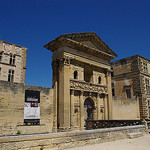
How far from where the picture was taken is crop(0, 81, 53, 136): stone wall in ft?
49.2

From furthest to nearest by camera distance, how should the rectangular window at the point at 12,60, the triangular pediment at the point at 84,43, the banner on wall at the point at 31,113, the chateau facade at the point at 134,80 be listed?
the rectangular window at the point at 12,60 < the chateau facade at the point at 134,80 < the triangular pediment at the point at 84,43 < the banner on wall at the point at 31,113

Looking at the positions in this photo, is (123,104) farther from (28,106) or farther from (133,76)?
(28,106)

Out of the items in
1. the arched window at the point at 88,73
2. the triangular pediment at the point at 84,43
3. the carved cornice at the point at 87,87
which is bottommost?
the carved cornice at the point at 87,87

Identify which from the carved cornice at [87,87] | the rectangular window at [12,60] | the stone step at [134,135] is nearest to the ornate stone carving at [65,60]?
the carved cornice at [87,87]

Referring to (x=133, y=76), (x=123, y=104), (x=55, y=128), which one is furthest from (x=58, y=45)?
(x=133, y=76)

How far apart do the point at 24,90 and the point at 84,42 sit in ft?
30.3

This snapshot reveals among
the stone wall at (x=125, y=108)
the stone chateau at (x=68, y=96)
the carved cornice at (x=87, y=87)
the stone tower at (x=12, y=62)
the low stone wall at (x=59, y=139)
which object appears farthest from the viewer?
the stone tower at (x=12, y=62)

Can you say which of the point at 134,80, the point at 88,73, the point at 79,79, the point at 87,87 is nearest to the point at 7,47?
the point at 88,73

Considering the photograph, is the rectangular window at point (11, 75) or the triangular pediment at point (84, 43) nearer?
the triangular pediment at point (84, 43)

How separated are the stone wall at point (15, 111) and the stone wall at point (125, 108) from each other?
11.7 meters

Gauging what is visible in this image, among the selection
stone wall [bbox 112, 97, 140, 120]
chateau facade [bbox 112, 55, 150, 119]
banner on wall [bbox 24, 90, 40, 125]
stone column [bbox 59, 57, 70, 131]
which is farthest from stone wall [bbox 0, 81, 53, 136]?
chateau facade [bbox 112, 55, 150, 119]

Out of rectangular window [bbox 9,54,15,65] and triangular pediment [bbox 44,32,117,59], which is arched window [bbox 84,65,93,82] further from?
rectangular window [bbox 9,54,15,65]

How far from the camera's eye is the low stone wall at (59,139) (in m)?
7.49

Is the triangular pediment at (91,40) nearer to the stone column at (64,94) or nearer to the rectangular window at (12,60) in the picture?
the stone column at (64,94)
